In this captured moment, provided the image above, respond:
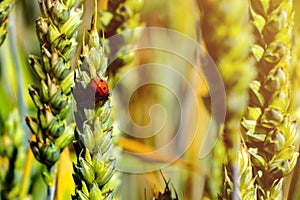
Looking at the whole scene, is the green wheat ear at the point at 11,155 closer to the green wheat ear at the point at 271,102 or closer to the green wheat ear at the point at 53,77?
the green wheat ear at the point at 53,77

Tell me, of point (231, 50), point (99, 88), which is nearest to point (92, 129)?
point (99, 88)

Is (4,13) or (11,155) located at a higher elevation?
(4,13)

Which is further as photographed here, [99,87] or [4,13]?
[4,13]

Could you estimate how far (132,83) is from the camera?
66 cm

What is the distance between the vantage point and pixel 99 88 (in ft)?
1.45

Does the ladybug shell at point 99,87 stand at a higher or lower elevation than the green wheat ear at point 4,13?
lower

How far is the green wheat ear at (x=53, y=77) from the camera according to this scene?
1.63ft

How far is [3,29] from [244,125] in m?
0.25

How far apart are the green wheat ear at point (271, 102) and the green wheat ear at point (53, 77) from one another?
0.14m

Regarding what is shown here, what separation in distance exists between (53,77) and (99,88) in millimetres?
77

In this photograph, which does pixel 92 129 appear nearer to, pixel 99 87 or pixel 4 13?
pixel 99 87

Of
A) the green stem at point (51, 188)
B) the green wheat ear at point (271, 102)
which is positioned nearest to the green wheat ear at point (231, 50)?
the green wheat ear at point (271, 102)

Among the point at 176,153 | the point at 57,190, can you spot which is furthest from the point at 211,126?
the point at 57,190

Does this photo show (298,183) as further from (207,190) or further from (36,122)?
(36,122)
